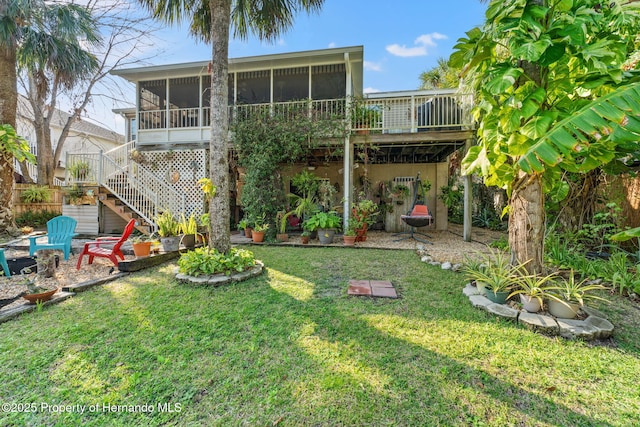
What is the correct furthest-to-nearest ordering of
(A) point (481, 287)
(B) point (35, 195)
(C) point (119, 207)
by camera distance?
1. (B) point (35, 195)
2. (C) point (119, 207)
3. (A) point (481, 287)

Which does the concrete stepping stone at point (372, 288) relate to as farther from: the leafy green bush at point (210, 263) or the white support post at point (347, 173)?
the white support post at point (347, 173)

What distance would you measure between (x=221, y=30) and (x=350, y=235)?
521cm

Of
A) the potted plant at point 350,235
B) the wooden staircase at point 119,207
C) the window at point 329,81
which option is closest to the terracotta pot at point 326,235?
the potted plant at point 350,235

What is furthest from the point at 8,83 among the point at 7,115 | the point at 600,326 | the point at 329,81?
the point at 600,326

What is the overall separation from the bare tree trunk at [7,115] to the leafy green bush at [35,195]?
2.59 m

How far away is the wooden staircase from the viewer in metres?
7.81

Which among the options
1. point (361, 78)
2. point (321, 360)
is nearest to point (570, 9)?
point (321, 360)

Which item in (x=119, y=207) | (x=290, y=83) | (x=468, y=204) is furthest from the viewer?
(x=290, y=83)

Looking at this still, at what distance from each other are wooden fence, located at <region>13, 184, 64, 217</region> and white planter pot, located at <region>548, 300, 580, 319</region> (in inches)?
510

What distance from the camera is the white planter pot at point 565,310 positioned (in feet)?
8.66

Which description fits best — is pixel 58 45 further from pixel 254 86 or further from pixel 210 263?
pixel 210 263

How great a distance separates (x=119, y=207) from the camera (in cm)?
789

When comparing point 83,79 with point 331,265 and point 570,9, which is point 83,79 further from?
point 570,9

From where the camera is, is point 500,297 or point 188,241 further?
point 188,241
